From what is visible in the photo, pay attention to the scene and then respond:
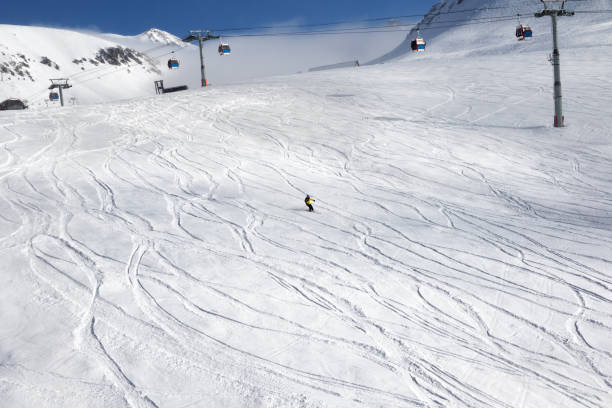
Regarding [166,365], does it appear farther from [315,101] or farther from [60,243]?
[315,101]

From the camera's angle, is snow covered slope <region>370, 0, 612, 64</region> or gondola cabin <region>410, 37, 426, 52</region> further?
snow covered slope <region>370, 0, 612, 64</region>

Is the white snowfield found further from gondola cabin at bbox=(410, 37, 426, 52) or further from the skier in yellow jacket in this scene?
gondola cabin at bbox=(410, 37, 426, 52)

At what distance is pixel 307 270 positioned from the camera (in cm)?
700

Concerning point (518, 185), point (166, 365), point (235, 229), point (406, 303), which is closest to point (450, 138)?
point (518, 185)

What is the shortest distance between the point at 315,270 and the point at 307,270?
0.12 meters

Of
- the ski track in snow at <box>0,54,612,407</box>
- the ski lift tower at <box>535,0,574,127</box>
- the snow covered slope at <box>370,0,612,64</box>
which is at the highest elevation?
the snow covered slope at <box>370,0,612,64</box>

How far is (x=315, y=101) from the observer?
23750 mm

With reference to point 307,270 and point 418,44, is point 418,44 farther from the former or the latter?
point 307,270

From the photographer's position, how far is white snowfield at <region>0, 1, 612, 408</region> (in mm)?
4539

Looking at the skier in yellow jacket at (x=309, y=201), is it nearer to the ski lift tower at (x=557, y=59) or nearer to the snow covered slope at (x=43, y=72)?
the ski lift tower at (x=557, y=59)

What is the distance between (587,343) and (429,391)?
6.71 feet

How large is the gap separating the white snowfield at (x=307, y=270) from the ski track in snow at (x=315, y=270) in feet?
0.11

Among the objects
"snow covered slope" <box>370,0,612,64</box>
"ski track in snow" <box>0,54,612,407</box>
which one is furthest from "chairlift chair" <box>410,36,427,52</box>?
"ski track in snow" <box>0,54,612,407</box>

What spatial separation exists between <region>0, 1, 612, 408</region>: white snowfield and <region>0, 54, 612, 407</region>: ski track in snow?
0.03 m
